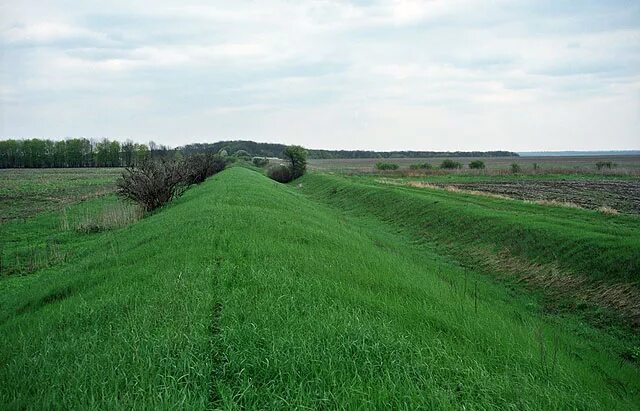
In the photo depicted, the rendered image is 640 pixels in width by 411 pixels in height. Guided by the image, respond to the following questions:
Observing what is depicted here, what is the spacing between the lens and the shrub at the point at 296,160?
2660 inches

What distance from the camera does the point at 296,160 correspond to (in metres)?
68.1

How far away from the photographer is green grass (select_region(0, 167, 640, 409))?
4.34 metres

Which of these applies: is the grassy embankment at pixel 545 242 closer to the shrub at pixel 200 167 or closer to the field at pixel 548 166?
the shrub at pixel 200 167

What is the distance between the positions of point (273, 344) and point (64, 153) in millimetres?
141872

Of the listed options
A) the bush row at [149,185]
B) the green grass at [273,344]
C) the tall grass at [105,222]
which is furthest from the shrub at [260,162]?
the green grass at [273,344]

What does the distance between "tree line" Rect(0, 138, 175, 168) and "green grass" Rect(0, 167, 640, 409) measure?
11593 cm

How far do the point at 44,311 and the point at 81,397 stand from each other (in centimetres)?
392

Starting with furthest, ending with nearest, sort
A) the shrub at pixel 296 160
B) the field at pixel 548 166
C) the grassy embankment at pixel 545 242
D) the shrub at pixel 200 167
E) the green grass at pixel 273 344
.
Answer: the shrub at pixel 296 160 → the field at pixel 548 166 → the shrub at pixel 200 167 → the grassy embankment at pixel 545 242 → the green grass at pixel 273 344

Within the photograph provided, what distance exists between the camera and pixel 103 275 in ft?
28.8

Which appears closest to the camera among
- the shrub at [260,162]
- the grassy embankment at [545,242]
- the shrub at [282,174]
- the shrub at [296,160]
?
the grassy embankment at [545,242]

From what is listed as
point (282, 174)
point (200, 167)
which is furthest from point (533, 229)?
point (282, 174)

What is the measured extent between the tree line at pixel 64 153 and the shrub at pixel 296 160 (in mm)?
60738

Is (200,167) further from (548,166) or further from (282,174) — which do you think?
(548,166)

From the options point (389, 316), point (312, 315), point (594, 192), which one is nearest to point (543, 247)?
point (389, 316)
